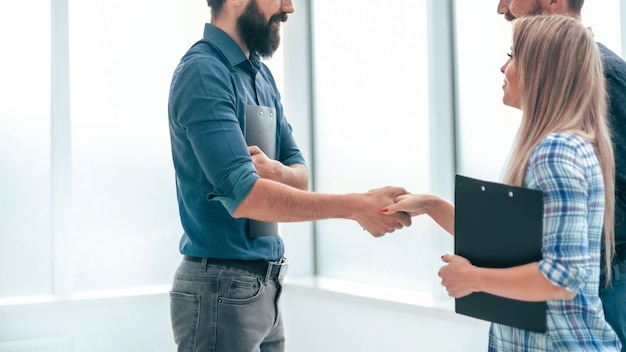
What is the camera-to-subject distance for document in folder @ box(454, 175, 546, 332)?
1278 millimetres

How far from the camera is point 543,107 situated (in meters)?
1.37

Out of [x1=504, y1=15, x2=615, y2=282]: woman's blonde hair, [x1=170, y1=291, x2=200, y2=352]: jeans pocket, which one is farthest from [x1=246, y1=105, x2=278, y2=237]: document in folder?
[x1=504, y1=15, x2=615, y2=282]: woman's blonde hair

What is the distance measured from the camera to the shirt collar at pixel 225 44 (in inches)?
77.2

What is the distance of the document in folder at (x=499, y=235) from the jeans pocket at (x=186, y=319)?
732mm

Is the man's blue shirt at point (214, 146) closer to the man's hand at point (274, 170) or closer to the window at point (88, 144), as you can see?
the man's hand at point (274, 170)

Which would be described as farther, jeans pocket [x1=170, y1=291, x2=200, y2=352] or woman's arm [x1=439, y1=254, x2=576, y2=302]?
jeans pocket [x1=170, y1=291, x2=200, y2=352]

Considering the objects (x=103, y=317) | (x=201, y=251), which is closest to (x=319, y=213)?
(x=201, y=251)

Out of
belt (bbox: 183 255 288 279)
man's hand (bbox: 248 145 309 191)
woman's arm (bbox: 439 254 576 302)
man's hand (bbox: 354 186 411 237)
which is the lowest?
belt (bbox: 183 255 288 279)

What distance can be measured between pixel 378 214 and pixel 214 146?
47 cm

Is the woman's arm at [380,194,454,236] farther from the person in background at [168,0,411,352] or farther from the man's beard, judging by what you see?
the man's beard

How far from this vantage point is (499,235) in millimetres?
1328

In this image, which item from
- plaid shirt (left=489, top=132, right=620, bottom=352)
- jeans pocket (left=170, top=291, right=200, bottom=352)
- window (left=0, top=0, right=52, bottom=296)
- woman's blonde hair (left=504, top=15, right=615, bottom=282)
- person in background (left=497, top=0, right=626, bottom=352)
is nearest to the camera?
plaid shirt (left=489, top=132, right=620, bottom=352)

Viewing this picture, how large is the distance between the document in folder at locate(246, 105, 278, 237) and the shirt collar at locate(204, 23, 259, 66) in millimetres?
148

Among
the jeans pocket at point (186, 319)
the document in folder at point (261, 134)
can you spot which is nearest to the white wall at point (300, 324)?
the document in folder at point (261, 134)
